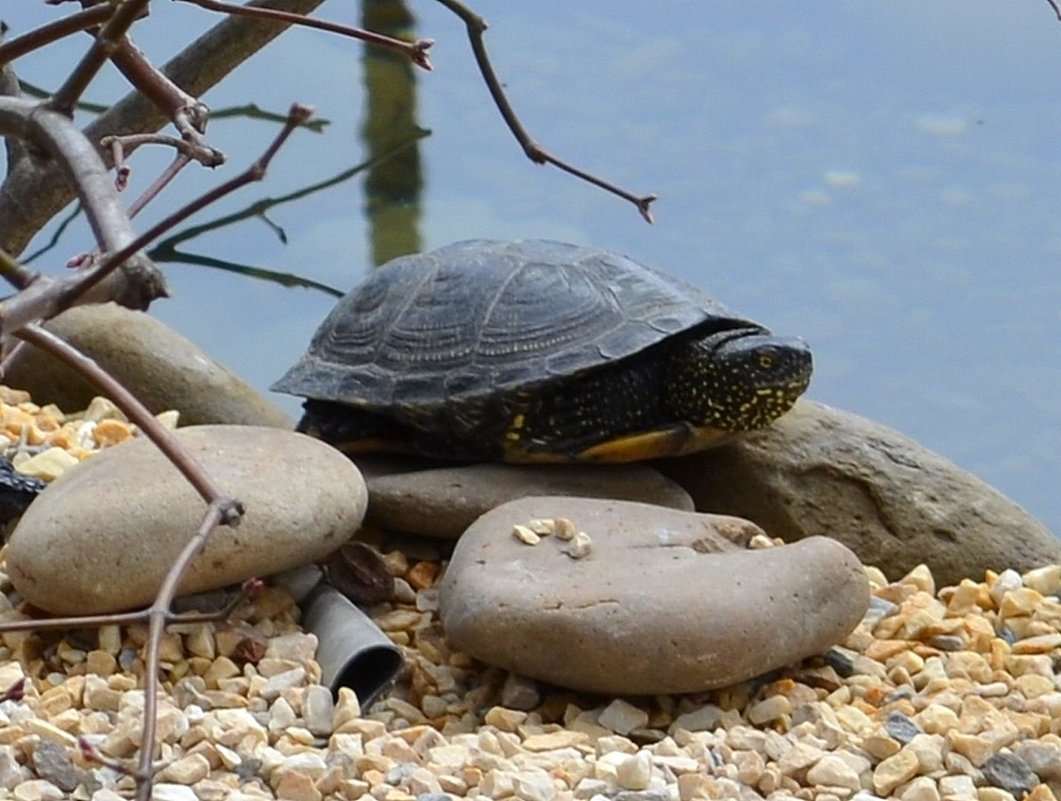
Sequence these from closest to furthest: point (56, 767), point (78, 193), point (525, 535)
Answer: point (78, 193), point (56, 767), point (525, 535)

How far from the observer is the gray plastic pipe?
5.63 feet

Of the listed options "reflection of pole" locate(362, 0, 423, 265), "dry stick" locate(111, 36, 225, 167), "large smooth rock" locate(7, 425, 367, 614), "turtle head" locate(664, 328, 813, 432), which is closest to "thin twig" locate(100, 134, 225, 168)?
"dry stick" locate(111, 36, 225, 167)

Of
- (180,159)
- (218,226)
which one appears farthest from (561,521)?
(218,226)

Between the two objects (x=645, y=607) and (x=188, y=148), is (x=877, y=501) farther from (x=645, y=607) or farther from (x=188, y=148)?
(x=188, y=148)

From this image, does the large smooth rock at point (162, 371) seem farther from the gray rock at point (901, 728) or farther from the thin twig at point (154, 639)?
the thin twig at point (154, 639)

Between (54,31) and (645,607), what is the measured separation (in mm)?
1075

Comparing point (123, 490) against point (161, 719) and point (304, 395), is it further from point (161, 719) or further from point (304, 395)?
point (304, 395)

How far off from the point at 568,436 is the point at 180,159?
128 cm

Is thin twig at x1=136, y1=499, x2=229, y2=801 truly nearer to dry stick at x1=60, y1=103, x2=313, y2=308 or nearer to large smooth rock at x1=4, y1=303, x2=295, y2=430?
dry stick at x1=60, y1=103, x2=313, y2=308

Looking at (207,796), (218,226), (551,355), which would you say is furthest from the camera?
(218,226)

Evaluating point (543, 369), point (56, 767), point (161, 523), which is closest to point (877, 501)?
point (543, 369)

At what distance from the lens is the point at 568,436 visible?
6.77ft

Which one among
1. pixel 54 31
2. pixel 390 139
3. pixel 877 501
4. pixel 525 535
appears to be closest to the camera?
pixel 54 31

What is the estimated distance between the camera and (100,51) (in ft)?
2.01
